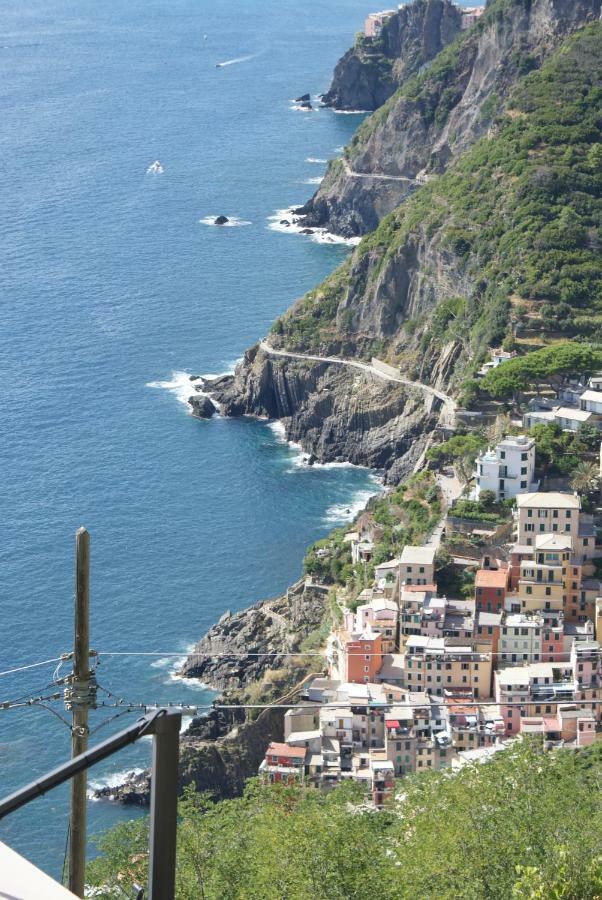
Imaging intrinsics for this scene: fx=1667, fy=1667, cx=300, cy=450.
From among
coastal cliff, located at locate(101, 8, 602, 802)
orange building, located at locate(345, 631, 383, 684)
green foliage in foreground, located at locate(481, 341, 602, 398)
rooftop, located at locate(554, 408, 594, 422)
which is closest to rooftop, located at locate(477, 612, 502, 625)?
orange building, located at locate(345, 631, 383, 684)

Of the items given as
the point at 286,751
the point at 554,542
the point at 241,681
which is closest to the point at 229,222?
the point at 241,681

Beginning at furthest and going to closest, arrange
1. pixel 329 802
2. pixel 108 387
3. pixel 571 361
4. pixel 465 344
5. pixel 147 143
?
pixel 147 143 → pixel 108 387 → pixel 465 344 → pixel 571 361 → pixel 329 802

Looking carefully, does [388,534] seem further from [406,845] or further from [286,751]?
[406,845]

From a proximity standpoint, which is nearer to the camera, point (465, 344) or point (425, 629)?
point (425, 629)

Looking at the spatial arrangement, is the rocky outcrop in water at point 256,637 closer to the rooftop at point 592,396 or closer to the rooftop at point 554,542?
the rooftop at point 554,542

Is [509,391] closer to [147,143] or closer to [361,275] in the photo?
[361,275]

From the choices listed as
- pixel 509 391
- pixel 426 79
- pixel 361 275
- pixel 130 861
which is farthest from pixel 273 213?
pixel 130 861

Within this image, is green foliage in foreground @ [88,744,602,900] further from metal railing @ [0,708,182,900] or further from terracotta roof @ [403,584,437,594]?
terracotta roof @ [403,584,437,594]
